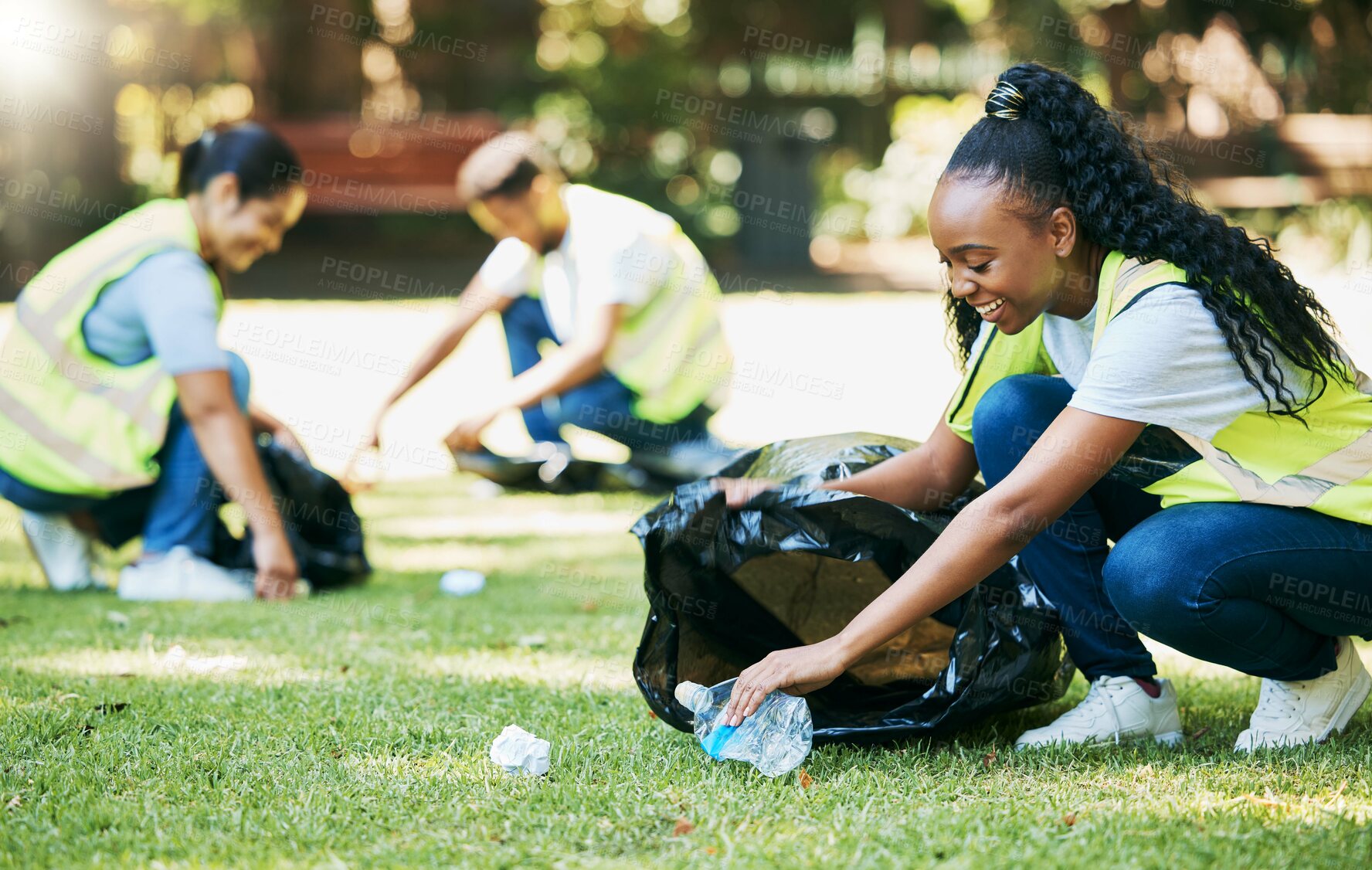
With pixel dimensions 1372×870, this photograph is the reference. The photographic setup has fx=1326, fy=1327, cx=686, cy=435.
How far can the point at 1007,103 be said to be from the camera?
2197 millimetres

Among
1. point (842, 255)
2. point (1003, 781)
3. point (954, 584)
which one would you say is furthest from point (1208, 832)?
point (842, 255)

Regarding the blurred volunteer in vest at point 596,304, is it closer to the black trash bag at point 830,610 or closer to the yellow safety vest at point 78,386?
the yellow safety vest at point 78,386

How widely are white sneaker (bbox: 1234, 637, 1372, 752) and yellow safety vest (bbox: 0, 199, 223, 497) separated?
293 cm

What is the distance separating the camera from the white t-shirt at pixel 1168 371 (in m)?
2.02

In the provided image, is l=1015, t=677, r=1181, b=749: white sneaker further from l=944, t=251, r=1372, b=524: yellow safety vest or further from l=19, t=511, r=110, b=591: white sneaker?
l=19, t=511, r=110, b=591: white sneaker

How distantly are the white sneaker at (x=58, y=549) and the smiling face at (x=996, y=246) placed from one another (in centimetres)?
295

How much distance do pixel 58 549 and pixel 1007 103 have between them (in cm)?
312

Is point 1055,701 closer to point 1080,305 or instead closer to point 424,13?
point 1080,305

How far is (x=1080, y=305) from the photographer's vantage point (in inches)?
88.7

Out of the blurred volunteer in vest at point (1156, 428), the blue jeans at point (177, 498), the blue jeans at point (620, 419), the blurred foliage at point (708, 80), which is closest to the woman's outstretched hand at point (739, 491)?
the blurred volunteer in vest at point (1156, 428)

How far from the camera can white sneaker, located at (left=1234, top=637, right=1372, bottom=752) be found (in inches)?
92.8

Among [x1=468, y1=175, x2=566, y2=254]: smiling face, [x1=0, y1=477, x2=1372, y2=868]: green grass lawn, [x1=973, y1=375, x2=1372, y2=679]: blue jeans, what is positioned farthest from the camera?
[x1=468, y1=175, x2=566, y2=254]: smiling face

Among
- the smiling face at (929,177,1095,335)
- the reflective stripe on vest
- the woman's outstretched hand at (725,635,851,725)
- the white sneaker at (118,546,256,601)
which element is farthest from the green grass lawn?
the reflective stripe on vest

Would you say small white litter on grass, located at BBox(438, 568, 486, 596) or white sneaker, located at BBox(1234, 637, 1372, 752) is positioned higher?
white sneaker, located at BBox(1234, 637, 1372, 752)
